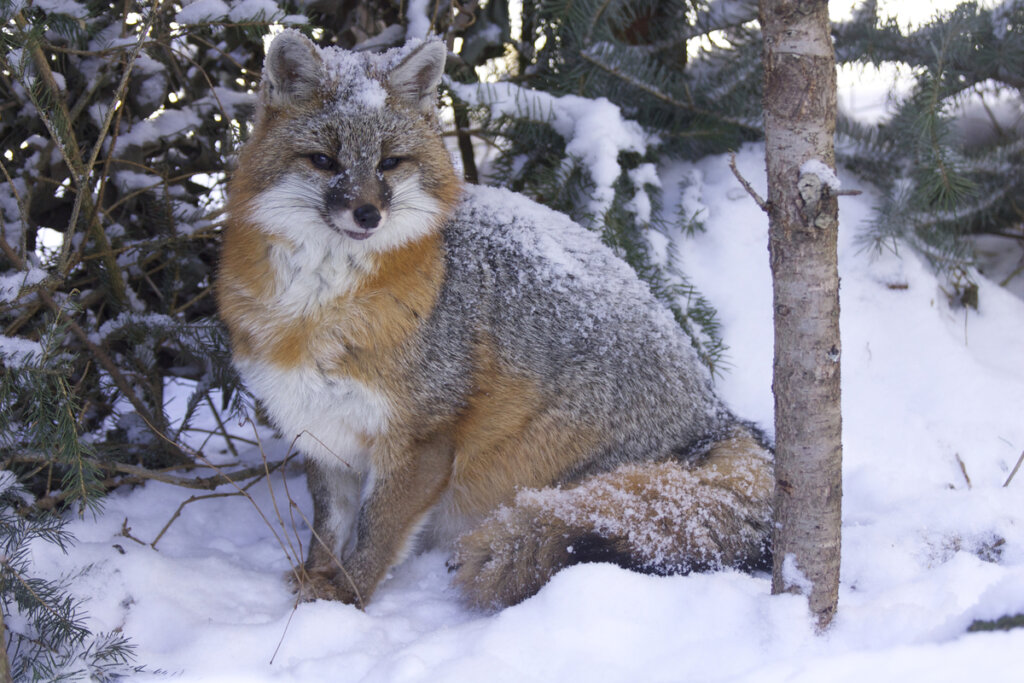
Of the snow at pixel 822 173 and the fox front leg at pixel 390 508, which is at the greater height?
the snow at pixel 822 173

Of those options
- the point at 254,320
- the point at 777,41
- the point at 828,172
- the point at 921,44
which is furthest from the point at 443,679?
the point at 921,44

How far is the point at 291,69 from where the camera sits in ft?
9.34

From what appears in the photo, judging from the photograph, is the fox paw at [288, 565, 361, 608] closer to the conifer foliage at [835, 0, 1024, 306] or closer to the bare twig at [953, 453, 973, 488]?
the bare twig at [953, 453, 973, 488]

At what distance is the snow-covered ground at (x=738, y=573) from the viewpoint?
2143 millimetres

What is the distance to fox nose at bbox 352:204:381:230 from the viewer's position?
102 inches

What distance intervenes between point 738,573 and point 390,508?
1221 millimetres

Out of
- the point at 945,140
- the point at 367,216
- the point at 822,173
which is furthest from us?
the point at 945,140

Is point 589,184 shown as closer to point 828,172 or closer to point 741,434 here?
point 741,434

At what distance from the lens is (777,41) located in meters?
2.00

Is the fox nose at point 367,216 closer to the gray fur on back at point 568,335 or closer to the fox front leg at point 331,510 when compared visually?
the gray fur on back at point 568,335

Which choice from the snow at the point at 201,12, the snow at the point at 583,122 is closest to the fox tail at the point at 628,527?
the snow at the point at 583,122

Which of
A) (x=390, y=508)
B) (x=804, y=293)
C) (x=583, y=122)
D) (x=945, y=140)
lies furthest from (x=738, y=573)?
(x=945, y=140)

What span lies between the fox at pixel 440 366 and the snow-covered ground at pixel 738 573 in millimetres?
220

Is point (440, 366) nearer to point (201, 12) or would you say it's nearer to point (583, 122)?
point (583, 122)
